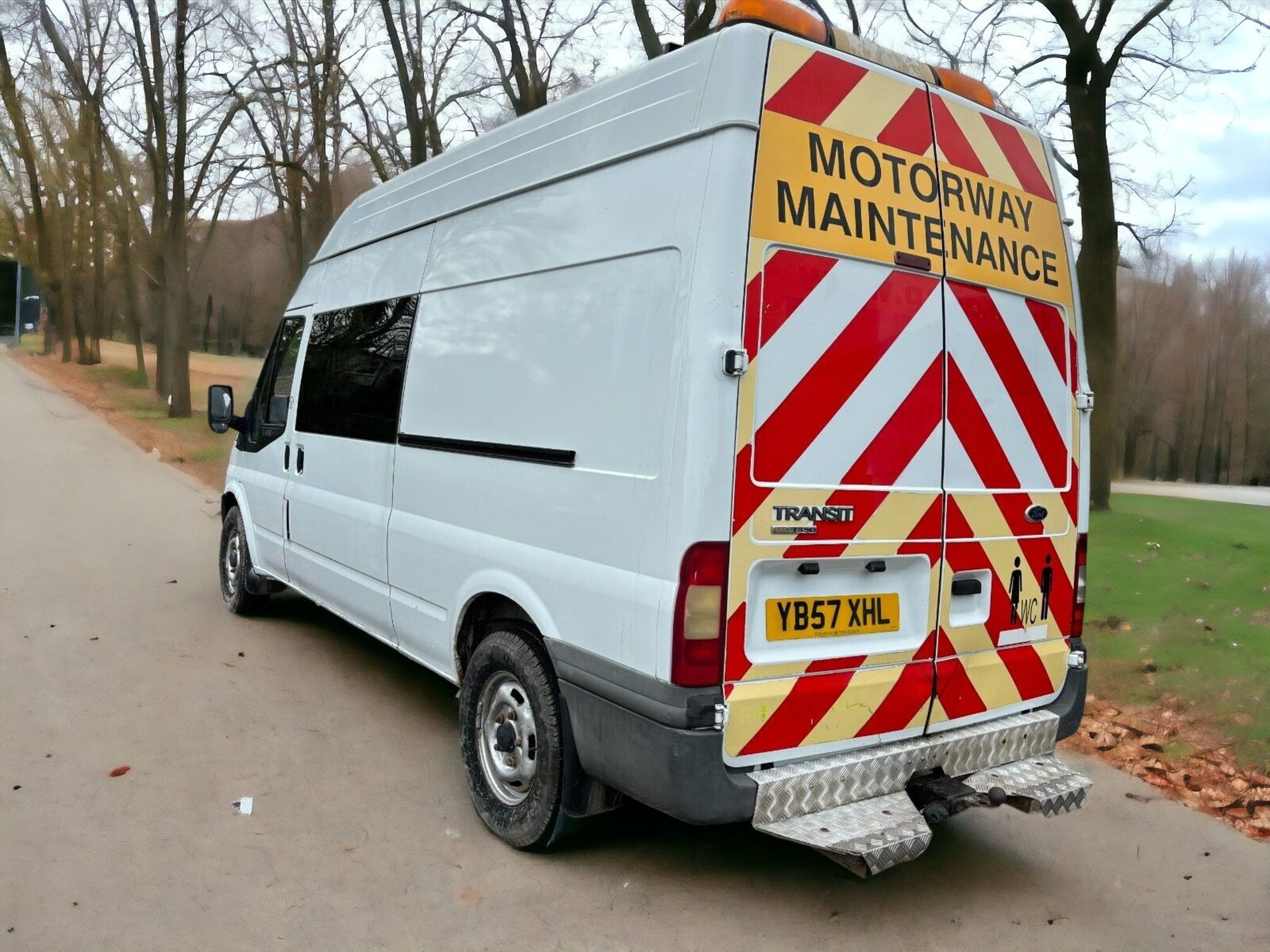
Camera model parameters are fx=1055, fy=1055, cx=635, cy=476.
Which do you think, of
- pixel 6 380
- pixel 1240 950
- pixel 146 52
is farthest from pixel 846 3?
pixel 6 380

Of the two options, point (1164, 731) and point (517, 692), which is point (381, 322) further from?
point (1164, 731)

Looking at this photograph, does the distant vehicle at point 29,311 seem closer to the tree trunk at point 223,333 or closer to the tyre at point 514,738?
the tyre at point 514,738

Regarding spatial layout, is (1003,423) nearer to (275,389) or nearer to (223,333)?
(275,389)

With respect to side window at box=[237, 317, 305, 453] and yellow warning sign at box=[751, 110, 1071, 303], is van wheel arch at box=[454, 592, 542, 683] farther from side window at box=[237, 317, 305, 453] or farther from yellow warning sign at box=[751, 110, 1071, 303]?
side window at box=[237, 317, 305, 453]

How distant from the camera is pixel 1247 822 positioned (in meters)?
4.45

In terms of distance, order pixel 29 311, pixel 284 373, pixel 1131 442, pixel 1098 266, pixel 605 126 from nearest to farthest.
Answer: pixel 605 126, pixel 284 373, pixel 29 311, pixel 1098 266, pixel 1131 442

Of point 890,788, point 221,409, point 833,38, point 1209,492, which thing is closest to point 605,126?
point 833,38

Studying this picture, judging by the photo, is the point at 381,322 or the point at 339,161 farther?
the point at 339,161

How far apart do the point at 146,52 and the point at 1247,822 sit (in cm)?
2345

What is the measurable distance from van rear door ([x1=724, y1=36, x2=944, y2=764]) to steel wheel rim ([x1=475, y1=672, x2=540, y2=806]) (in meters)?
0.96

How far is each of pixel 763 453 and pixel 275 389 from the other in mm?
4241

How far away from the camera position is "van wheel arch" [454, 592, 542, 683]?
3.91 m

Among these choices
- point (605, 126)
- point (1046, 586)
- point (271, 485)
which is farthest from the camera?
point (271, 485)

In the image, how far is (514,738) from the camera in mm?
3895
